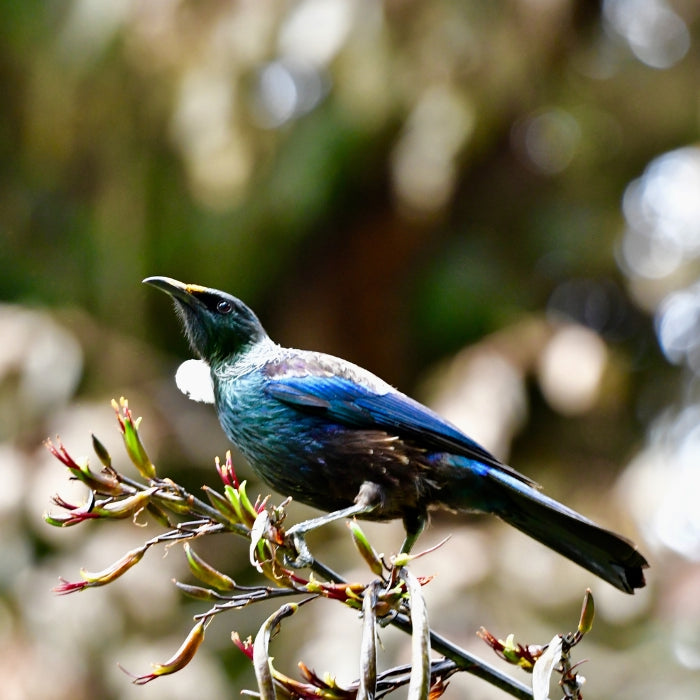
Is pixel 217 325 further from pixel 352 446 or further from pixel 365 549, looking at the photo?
pixel 365 549

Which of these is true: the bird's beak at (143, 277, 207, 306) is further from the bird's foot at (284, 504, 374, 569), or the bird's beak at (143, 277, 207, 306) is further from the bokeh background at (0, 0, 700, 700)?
the bokeh background at (0, 0, 700, 700)

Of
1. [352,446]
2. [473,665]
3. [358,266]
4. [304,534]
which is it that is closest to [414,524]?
[352,446]

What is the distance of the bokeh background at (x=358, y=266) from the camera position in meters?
6.70

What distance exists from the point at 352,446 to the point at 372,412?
0.52 ft

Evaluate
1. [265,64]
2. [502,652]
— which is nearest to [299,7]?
[265,64]

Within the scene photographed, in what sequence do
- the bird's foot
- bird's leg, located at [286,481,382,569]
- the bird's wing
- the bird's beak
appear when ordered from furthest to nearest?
1. the bird's wing
2. the bird's beak
3. bird's leg, located at [286,481,382,569]
4. the bird's foot

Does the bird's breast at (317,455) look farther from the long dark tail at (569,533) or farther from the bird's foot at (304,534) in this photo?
the long dark tail at (569,533)

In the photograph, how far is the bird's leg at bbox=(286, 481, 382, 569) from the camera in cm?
228

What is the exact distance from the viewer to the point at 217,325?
Result: 2.98m

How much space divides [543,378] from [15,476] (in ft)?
11.7

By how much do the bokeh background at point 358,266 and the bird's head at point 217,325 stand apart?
3355mm

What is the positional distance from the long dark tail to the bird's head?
0.76 metres

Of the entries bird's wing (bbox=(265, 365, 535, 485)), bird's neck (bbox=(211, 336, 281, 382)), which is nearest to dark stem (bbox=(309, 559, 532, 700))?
bird's wing (bbox=(265, 365, 535, 485))

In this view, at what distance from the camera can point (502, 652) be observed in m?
1.96
